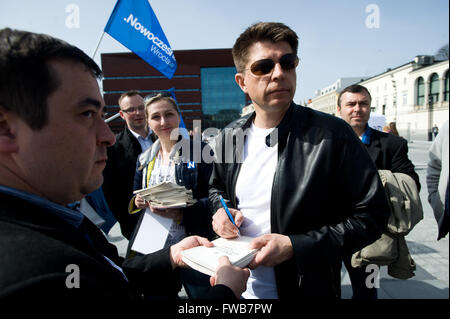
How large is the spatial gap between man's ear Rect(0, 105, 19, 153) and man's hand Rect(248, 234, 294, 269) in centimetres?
105

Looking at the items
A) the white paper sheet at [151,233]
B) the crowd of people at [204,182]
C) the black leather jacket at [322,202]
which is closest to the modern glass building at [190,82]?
the white paper sheet at [151,233]

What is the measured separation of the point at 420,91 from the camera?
1458 inches

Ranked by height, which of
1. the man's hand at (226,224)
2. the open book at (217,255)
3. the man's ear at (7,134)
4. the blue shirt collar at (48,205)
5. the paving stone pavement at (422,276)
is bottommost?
the paving stone pavement at (422,276)

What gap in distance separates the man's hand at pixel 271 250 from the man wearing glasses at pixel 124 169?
1.92 metres

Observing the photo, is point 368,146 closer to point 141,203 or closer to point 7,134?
point 141,203

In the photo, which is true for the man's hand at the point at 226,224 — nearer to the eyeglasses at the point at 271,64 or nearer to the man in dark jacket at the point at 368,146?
the eyeglasses at the point at 271,64

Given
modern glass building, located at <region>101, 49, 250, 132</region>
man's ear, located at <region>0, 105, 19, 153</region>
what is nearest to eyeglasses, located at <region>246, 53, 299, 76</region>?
man's ear, located at <region>0, 105, 19, 153</region>

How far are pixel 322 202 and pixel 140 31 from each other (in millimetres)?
3652

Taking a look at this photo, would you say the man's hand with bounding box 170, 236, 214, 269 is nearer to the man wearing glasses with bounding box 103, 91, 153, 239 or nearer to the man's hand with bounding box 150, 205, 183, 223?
the man's hand with bounding box 150, 205, 183, 223

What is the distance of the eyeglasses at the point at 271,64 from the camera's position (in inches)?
58.3

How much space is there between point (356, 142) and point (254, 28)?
930 millimetres

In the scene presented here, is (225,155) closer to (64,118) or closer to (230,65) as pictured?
(64,118)

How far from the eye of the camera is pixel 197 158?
7.71ft

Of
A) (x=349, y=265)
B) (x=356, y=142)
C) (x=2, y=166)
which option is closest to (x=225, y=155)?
(x=356, y=142)
